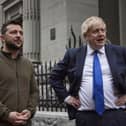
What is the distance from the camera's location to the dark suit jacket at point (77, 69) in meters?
4.12

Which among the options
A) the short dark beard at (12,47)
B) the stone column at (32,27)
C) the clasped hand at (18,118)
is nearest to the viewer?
the clasped hand at (18,118)

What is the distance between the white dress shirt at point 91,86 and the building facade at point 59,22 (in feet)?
36.3

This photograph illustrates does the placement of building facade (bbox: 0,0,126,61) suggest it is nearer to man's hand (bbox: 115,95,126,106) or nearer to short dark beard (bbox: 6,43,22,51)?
short dark beard (bbox: 6,43,22,51)

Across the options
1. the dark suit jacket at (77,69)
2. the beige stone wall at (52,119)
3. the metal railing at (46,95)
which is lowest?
the beige stone wall at (52,119)

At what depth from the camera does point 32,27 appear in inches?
697

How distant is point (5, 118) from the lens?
4.19 metres

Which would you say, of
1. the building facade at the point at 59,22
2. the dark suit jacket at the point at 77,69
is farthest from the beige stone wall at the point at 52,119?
the building facade at the point at 59,22

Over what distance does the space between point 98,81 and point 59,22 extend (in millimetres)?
11970

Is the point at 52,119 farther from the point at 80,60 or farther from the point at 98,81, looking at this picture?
the point at 98,81

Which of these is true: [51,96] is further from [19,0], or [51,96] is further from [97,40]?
[19,0]

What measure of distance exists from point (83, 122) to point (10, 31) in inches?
45.4

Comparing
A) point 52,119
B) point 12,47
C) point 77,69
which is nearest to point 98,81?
point 77,69

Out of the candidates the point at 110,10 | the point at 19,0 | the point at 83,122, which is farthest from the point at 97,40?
the point at 19,0

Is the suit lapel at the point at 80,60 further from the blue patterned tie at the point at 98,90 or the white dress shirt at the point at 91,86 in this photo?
the blue patterned tie at the point at 98,90
